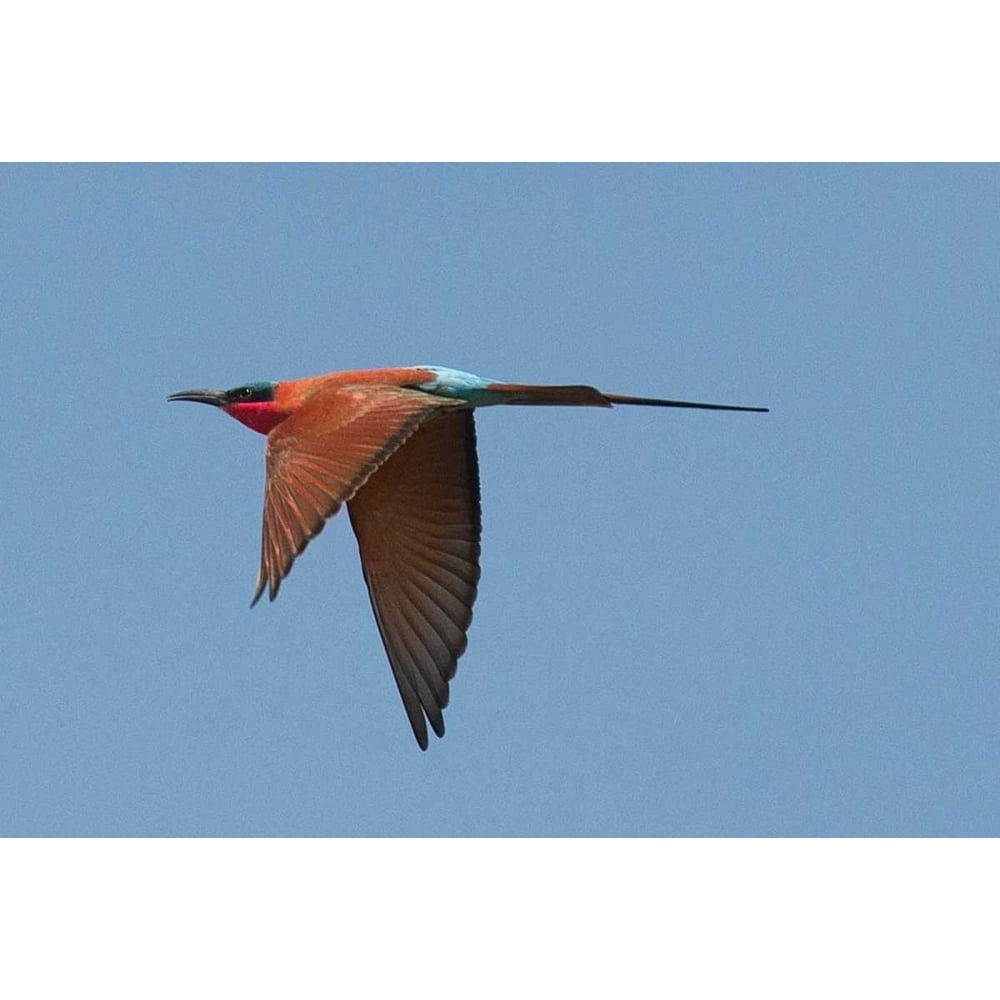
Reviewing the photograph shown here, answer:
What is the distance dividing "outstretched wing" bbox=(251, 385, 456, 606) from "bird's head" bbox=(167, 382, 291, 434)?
36 centimetres

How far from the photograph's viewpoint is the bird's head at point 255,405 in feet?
36.5

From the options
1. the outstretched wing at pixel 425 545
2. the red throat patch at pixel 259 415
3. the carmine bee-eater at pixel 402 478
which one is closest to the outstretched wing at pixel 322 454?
Answer: the carmine bee-eater at pixel 402 478

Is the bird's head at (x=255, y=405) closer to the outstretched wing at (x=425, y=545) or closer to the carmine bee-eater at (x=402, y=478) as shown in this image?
the carmine bee-eater at (x=402, y=478)

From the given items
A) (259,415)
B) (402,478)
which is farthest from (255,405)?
(402,478)

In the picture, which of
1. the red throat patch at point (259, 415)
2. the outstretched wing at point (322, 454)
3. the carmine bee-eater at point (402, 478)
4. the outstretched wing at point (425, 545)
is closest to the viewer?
the outstretched wing at point (322, 454)

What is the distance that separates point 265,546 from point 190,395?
234 cm

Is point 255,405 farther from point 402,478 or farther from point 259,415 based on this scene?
point 402,478

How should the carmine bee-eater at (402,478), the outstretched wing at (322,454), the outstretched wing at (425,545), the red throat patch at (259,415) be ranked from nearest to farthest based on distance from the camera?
1. the outstretched wing at (322,454)
2. the carmine bee-eater at (402,478)
3. the red throat patch at (259,415)
4. the outstretched wing at (425,545)

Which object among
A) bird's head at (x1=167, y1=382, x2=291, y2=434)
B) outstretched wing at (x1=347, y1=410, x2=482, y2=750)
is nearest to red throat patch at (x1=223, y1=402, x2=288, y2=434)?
bird's head at (x1=167, y1=382, x2=291, y2=434)

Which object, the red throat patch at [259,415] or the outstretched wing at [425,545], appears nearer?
the red throat patch at [259,415]

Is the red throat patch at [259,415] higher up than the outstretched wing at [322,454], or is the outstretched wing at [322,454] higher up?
the red throat patch at [259,415]

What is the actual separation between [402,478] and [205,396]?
4.41 feet

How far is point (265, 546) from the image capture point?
9.47 m
